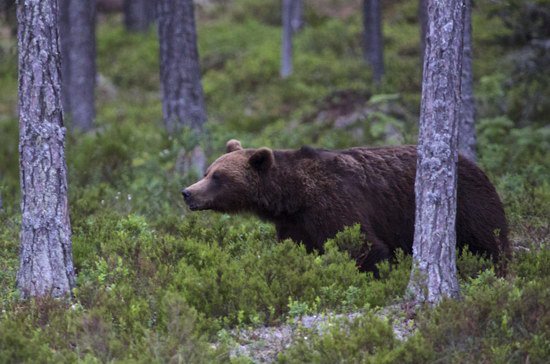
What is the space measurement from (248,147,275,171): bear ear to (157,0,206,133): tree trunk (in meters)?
6.21

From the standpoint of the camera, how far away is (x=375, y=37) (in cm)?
2333

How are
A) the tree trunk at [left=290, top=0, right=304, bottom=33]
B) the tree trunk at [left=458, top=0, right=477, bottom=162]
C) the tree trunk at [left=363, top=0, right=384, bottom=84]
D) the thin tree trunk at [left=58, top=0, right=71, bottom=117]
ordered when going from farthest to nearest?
the tree trunk at [left=290, top=0, right=304, bottom=33]
the tree trunk at [left=363, top=0, right=384, bottom=84]
the thin tree trunk at [left=58, top=0, right=71, bottom=117]
the tree trunk at [left=458, top=0, right=477, bottom=162]

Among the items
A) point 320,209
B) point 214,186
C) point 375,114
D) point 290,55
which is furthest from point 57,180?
point 290,55

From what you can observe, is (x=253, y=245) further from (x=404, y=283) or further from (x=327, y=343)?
(x=327, y=343)

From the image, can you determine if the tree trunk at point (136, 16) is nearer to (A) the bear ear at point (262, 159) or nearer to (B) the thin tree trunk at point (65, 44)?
(B) the thin tree trunk at point (65, 44)

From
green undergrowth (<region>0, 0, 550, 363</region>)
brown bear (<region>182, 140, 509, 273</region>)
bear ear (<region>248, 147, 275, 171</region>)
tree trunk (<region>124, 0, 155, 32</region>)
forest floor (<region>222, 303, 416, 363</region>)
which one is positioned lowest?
forest floor (<region>222, 303, 416, 363</region>)

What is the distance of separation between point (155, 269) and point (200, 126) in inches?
305

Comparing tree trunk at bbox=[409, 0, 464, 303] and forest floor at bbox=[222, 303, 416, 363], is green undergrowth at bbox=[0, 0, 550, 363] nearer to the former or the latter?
forest floor at bbox=[222, 303, 416, 363]

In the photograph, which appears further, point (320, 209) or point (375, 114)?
point (375, 114)

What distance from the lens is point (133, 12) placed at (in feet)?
105

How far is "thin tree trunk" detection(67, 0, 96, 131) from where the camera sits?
20109 millimetres

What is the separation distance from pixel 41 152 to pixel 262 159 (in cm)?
257

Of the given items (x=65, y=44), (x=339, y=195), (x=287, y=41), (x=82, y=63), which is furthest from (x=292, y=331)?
(x=287, y=41)

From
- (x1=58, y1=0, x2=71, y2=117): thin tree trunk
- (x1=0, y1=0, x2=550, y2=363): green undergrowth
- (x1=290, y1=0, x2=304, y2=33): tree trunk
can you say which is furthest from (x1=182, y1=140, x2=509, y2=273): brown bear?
(x1=290, y1=0, x2=304, y2=33): tree trunk
